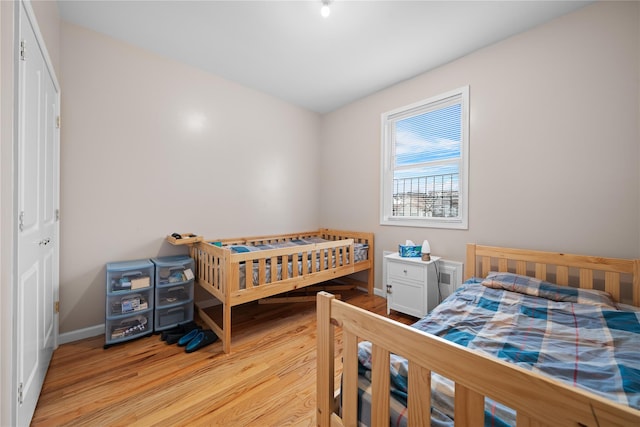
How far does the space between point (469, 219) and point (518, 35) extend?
1624mm

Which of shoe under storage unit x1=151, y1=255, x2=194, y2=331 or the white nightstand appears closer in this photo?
shoe under storage unit x1=151, y1=255, x2=194, y2=331

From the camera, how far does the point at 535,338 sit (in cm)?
118

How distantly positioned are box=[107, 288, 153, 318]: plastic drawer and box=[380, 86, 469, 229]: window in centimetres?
257

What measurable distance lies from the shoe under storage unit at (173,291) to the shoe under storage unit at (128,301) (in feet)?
0.19

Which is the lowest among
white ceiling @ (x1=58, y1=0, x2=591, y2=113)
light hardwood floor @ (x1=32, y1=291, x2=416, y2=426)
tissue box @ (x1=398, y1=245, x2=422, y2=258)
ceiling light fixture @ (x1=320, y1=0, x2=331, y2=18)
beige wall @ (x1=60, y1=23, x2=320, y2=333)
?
light hardwood floor @ (x1=32, y1=291, x2=416, y2=426)

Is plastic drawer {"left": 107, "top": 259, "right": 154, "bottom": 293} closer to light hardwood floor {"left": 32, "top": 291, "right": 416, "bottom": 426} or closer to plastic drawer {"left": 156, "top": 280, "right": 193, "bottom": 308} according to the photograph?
plastic drawer {"left": 156, "top": 280, "right": 193, "bottom": 308}

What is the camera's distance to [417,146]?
2.87m

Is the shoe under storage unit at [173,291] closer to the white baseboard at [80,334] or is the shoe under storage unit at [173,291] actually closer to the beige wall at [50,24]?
the white baseboard at [80,334]

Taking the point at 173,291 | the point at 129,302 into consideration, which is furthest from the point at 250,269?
the point at 129,302

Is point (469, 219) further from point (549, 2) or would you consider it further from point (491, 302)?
point (549, 2)

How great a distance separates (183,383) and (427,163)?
292 centimetres

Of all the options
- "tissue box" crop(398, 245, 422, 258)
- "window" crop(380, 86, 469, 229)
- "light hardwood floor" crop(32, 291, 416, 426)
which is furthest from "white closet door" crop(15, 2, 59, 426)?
"window" crop(380, 86, 469, 229)

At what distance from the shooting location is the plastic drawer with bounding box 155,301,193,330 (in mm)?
2188

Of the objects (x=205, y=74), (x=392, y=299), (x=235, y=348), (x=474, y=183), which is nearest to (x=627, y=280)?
(x=474, y=183)
